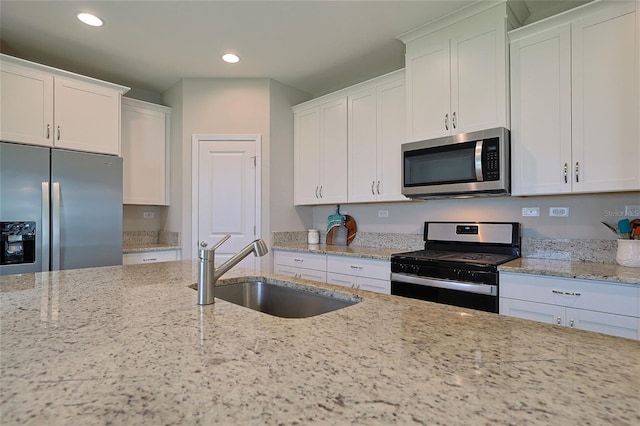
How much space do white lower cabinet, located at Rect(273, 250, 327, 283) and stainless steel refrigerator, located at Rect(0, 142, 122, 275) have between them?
147 centimetres

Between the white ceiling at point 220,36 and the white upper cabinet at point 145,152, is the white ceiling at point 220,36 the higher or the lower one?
the higher one

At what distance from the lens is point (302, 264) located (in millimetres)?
3230

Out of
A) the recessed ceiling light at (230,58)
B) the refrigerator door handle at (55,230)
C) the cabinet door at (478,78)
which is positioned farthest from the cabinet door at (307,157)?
the refrigerator door handle at (55,230)

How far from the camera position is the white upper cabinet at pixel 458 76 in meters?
2.22

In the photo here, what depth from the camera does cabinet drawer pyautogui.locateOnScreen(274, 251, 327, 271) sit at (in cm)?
306

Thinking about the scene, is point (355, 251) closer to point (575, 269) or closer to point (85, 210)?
point (575, 269)

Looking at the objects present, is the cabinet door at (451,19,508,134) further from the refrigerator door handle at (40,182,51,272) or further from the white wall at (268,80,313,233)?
the refrigerator door handle at (40,182,51,272)

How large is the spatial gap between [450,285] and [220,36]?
8.47 feet

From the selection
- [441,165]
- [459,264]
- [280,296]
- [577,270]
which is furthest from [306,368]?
[441,165]

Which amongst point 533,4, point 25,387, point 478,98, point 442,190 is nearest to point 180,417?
point 25,387

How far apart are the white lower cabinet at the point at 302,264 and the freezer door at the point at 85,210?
4.81 ft

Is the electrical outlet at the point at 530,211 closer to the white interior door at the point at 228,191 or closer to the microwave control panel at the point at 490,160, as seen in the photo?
the microwave control panel at the point at 490,160

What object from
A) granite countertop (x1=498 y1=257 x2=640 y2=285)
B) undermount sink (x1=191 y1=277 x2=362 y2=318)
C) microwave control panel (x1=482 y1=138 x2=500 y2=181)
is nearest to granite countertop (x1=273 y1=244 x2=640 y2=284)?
granite countertop (x1=498 y1=257 x2=640 y2=285)

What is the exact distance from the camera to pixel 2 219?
2359 mm
